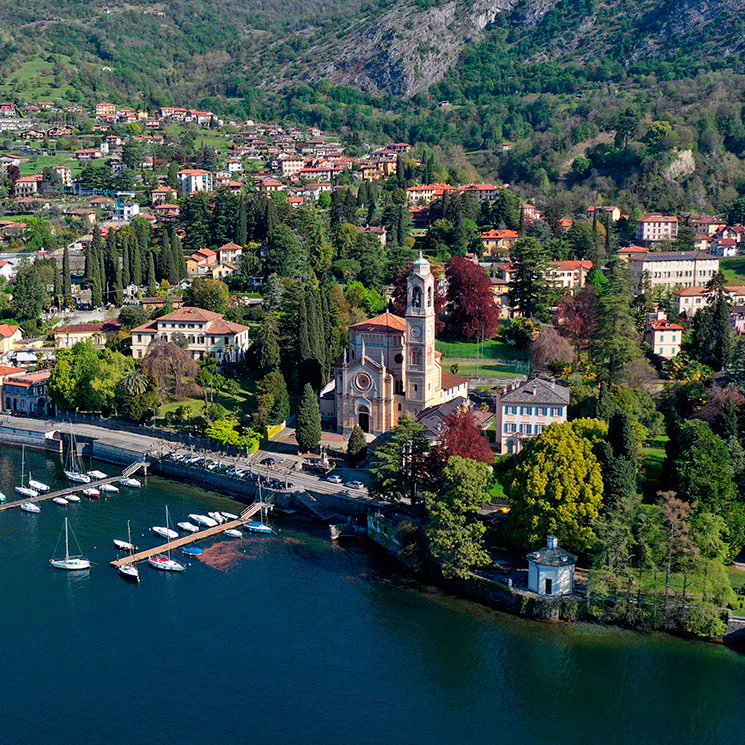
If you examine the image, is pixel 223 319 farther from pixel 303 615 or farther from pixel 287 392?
pixel 303 615

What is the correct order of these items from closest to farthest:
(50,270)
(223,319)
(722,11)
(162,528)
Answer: (162,528) → (223,319) → (50,270) → (722,11)

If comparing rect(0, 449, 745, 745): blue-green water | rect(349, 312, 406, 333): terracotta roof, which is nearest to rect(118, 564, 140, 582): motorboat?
rect(0, 449, 745, 745): blue-green water

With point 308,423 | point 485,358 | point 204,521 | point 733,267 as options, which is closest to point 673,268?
point 733,267

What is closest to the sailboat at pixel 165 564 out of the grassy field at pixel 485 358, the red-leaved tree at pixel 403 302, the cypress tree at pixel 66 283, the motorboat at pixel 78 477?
the motorboat at pixel 78 477

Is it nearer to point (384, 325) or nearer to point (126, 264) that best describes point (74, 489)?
point (384, 325)

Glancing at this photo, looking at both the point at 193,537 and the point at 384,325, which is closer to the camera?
the point at 193,537

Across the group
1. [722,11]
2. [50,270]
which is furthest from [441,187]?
[722,11]

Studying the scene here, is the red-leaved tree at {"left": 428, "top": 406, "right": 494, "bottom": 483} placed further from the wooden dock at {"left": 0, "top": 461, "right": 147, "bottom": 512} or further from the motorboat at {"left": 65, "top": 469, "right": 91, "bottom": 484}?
the motorboat at {"left": 65, "top": 469, "right": 91, "bottom": 484}
